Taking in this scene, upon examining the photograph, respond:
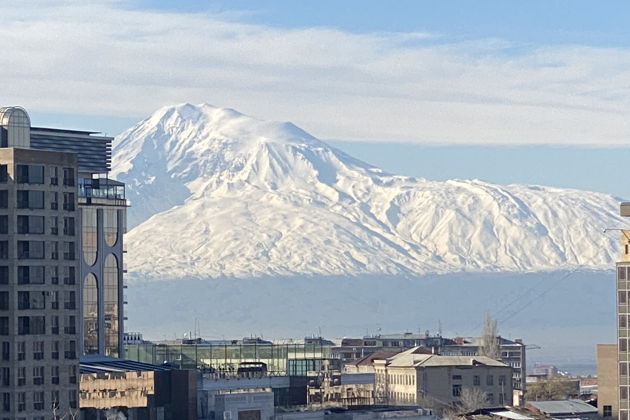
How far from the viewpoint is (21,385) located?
152 metres

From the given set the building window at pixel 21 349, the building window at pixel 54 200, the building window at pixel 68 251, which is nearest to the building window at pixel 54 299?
the building window at pixel 68 251

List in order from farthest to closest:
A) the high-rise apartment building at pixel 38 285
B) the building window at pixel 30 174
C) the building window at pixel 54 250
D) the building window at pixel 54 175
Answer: the building window at pixel 54 175 < the building window at pixel 54 250 < the building window at pixel 30 174 < the high-rise apartment building at pixel 38 285

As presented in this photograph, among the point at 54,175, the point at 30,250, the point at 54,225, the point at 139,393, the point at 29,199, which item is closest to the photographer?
the point at 30,250

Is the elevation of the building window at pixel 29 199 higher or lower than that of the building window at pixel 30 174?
lower

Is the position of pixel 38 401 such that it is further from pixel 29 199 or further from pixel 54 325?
pixel 29 199

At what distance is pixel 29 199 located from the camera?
A: 15350cm

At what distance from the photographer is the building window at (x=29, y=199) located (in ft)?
502

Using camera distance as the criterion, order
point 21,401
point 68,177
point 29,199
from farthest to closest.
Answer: point 68,177 → point 29,199 → point 21,401

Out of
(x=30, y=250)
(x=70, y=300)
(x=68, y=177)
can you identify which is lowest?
(x=70, y=300)

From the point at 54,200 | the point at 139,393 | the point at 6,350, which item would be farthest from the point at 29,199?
the point at 139,393

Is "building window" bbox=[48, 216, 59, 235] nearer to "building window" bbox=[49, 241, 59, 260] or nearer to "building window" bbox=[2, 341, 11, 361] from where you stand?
"building window" bbox=[49, 241, 59, 260]

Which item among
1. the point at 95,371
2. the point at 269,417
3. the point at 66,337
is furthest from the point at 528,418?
the point at 66,337

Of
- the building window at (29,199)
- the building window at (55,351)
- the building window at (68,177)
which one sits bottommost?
the building window at (55,351)

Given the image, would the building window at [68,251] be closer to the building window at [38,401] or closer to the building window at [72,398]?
the building window at [72,398]
